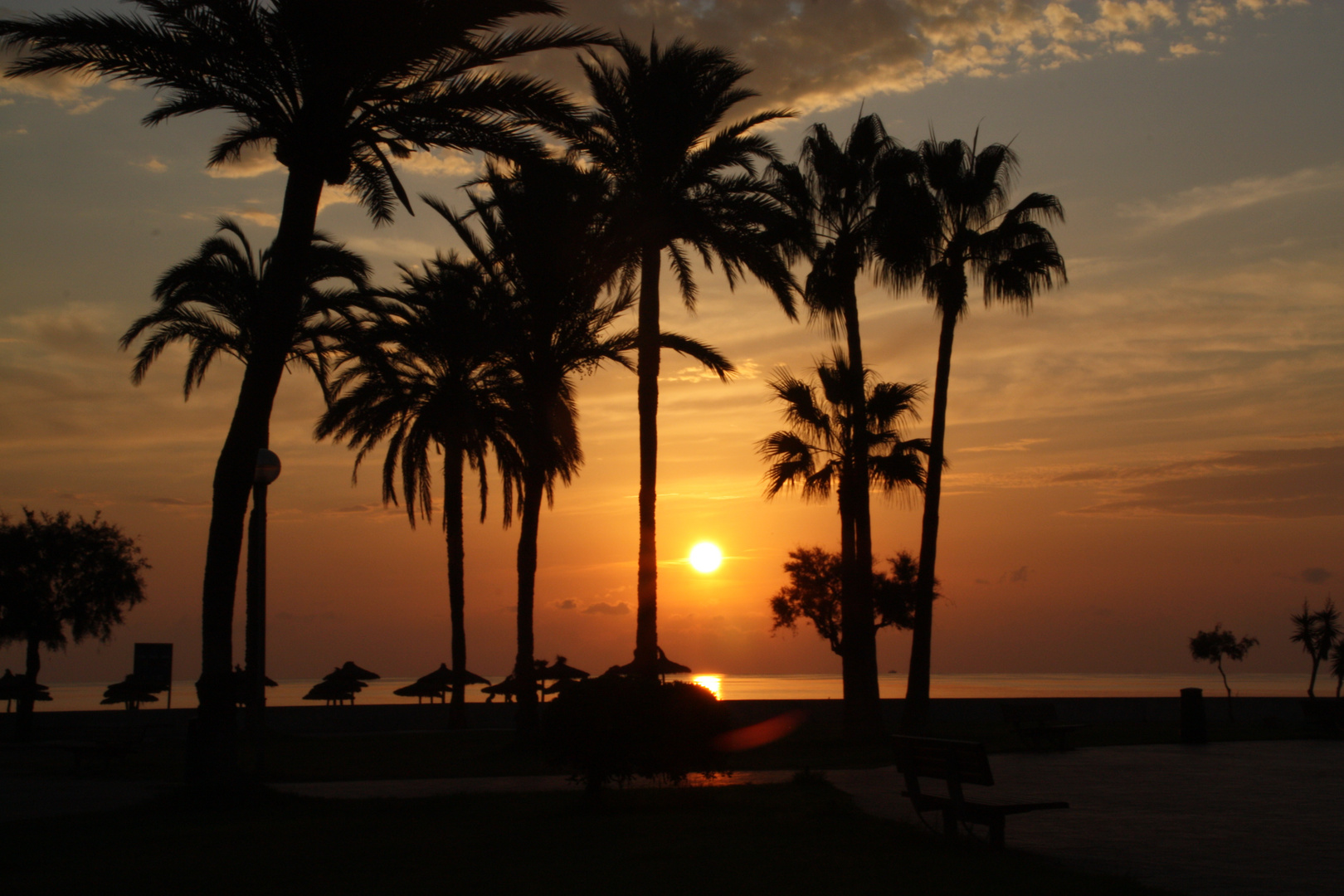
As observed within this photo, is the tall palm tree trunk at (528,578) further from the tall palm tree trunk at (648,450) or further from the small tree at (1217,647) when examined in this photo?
the small tree at (1217,647)

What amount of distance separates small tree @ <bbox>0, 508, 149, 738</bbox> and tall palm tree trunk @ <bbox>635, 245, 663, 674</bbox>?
2036 cm

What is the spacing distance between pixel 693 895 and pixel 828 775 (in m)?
10.3

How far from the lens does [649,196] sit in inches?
931

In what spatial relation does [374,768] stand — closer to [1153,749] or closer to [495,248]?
[495,248]

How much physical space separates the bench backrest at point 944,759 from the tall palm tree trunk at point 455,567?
81.0 ft

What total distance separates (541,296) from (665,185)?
3.87 m

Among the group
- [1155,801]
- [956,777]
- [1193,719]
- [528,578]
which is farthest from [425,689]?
[956,777]

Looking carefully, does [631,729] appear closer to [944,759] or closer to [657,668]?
[944,759]

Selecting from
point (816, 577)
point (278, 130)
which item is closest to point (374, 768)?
point (278, 130)

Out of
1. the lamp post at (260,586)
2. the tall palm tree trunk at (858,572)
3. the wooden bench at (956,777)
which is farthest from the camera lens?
the tall palm tree trunk at (858,572)

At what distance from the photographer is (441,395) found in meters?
30.4

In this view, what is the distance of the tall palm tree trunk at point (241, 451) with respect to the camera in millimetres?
14625

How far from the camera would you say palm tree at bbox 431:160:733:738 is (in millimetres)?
24375

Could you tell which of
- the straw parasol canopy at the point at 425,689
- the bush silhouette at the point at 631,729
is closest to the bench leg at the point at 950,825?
the bush silhouette at the point at 631,729
